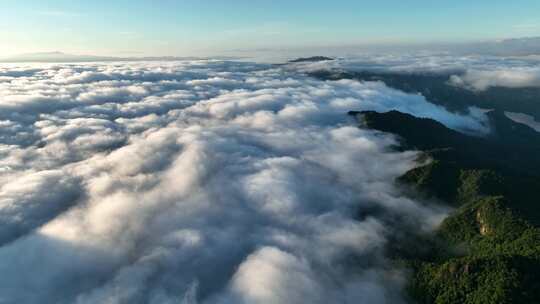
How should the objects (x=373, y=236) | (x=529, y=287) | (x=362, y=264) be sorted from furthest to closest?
(x=373, y=236)
(x=362, y=264)
(x=529, y=287)

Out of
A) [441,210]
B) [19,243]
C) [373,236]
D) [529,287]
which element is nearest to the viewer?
[529,287]

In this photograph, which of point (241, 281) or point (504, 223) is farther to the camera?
point (504, 223)

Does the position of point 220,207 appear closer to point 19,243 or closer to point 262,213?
point 262,213

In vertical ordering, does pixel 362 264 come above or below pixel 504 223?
below

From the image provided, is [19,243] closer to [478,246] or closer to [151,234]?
[151,234]

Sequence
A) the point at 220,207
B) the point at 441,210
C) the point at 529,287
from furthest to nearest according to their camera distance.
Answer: the point at 441,210, the point at 220,207, the point at 529,287

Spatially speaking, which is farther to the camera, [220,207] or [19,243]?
[220,207]

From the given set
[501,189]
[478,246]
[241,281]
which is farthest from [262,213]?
[501,189]

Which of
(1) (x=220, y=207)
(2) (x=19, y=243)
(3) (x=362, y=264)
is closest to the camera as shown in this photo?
A: (3) (x=362, y=264)

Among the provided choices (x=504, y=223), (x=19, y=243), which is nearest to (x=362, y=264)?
(x=504, y=223)
